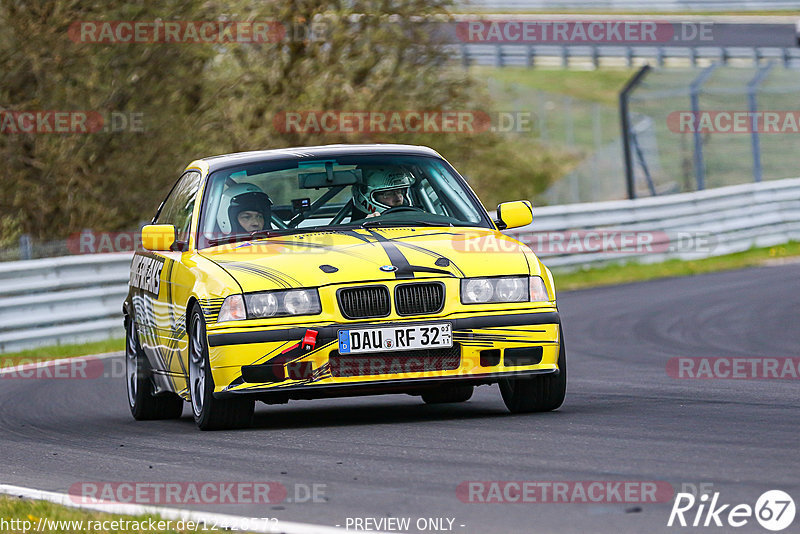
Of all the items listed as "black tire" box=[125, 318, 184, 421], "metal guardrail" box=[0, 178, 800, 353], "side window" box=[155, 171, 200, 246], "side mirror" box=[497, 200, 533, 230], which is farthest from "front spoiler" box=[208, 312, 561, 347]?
"metal guardrail" box=[0, 178, 800, 353]

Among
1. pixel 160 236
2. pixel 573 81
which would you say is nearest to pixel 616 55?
pixel 573 81

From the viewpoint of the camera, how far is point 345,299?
8070 millimetres

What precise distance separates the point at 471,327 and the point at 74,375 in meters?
6.47

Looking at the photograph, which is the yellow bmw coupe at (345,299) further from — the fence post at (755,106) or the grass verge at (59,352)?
the fence post at (755,106)

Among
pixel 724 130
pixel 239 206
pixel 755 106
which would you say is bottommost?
pixel 239 206

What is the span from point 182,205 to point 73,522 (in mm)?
4555

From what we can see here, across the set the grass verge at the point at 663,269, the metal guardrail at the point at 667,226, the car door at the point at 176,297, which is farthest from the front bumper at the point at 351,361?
the metal guardrail at the point at 667,226

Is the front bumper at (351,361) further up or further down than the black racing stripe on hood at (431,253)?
further down

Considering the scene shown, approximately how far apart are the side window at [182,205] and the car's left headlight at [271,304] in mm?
1370

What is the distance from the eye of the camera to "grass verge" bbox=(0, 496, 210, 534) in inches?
215

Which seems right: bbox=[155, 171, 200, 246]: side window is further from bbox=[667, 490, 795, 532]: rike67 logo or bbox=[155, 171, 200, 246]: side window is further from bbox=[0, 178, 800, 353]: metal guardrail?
bbox=[0, 178, 800, 353]: metal guardrail

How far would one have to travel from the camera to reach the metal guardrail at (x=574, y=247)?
16797 mm

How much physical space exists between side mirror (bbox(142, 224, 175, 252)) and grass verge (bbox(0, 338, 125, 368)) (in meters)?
6.84

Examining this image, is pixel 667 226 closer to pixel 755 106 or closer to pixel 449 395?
pixel 755 106
